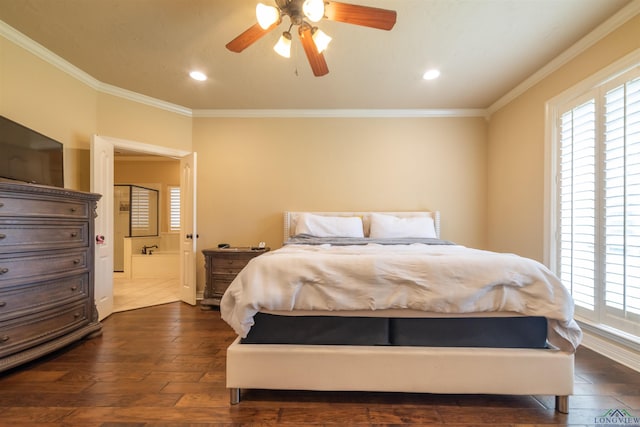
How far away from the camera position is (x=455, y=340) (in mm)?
1509

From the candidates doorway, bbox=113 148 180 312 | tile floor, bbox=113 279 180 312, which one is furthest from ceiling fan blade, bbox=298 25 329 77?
doorway, bbox=113 148 180 312

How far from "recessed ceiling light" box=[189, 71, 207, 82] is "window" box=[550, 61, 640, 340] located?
353 cm

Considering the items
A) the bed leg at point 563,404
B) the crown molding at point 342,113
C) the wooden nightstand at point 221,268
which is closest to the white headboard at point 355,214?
the wooden nightstand at point 221,268

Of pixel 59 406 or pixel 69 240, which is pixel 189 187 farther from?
pixel 59 406

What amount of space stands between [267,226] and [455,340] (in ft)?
8.99

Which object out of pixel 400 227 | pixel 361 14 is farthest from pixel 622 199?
pixel 361 14

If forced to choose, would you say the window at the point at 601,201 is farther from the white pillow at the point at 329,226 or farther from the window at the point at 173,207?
the window at the point at 173,207

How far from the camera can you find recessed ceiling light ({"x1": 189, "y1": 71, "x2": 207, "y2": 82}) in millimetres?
2816

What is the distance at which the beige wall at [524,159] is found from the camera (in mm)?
2387

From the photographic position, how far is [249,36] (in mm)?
1822

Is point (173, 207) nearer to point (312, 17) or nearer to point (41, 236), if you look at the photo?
point (41, 236)

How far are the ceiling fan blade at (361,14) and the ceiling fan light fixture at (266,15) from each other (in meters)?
0.31

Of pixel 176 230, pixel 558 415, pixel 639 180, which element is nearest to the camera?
pixel 558 415

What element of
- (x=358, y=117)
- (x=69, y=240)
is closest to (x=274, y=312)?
(x=69, y=240)
